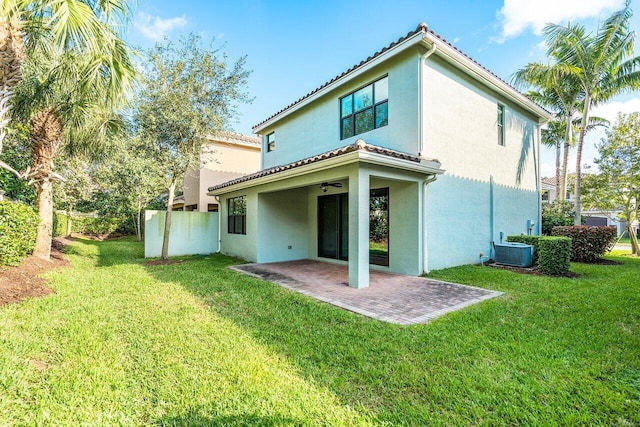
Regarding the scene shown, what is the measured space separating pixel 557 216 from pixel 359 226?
14.6 m

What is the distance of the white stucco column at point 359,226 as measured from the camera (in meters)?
7.36

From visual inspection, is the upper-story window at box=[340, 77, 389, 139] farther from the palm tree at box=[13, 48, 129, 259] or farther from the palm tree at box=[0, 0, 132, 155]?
the palm tree at box=[13, 48, 129, 259]

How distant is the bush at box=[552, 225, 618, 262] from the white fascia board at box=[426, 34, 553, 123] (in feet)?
18.4

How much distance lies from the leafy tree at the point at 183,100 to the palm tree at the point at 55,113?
1556 millimetres

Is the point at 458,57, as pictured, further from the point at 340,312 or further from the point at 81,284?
the point at 81,284

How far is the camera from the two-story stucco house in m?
8.40

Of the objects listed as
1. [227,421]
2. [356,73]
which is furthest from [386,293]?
[356,73]

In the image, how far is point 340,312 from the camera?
563cm

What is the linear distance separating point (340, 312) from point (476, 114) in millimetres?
9556

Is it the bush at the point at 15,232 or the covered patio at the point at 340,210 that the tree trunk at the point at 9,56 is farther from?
the covered patio at the point at 340,210

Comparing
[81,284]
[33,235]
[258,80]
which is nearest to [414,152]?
[258,80]

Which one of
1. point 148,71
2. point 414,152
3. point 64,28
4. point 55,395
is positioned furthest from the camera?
point 148,71

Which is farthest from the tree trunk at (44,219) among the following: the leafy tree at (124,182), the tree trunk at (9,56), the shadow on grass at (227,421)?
the shadow on grass at (227,421)

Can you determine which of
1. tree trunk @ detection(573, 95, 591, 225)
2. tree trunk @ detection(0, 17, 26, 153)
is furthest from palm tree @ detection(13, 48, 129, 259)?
tree trunk @ detection(573, 95, 591, 225)
